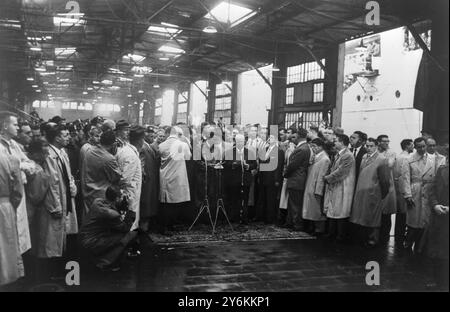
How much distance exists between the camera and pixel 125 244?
450cm

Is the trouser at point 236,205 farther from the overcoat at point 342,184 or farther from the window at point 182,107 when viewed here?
the window at point 182,107

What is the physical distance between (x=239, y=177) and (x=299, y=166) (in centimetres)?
105

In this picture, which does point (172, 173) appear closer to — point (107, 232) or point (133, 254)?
point (133, 254)

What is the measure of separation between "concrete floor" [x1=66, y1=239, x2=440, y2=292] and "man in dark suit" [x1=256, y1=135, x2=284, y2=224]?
53.1 inches

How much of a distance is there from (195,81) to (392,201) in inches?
663

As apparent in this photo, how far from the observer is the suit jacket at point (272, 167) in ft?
23.0

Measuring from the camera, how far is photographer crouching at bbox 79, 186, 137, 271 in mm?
4289

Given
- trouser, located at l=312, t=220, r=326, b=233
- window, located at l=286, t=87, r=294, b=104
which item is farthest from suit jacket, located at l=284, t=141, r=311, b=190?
window, located at l=286, t=87, r=294, b=104

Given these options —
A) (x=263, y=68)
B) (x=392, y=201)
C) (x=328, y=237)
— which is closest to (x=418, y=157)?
(x=392, y=201)

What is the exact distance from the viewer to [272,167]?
276 inches

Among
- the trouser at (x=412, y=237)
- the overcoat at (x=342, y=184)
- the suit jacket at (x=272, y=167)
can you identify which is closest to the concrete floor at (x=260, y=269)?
the trouser at (x=412, y=237)

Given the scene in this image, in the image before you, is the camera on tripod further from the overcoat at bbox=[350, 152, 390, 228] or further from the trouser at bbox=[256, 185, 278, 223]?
the overcoat at bbox=[350, 152, 390, 228]

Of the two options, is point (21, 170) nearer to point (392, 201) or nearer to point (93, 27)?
point (392, 201)

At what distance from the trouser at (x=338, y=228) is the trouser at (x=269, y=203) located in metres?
1.11
